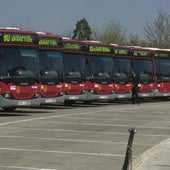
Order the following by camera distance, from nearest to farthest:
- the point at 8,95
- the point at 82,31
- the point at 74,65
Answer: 1. the point at 8,95
2. the point at 74,65
3. the point at 82,31

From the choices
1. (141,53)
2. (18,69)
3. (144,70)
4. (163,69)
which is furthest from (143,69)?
(18,69)

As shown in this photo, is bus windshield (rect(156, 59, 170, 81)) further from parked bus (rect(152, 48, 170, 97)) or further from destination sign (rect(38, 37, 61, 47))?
destination sign (rect(38, 37, 61, 47))

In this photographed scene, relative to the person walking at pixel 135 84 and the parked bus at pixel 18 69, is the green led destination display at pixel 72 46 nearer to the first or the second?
the person walking at pixel 135 84

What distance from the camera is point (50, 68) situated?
85.9 ft

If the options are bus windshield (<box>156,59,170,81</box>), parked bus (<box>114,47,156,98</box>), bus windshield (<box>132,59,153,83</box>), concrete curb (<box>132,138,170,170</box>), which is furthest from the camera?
bus windshield (<box>156,59,170,81</box>)

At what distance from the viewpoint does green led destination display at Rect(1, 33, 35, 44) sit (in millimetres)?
22752

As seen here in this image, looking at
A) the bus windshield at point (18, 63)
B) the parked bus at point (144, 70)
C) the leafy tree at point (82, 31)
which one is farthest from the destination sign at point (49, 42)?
the leafy tree at point (82, 31)

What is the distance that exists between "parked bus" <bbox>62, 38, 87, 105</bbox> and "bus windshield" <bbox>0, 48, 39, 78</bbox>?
4.95 meters

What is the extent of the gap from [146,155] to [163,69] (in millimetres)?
26838

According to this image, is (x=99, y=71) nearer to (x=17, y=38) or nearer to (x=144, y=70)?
(x=144, y=70)

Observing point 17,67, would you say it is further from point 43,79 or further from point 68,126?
point 68,126

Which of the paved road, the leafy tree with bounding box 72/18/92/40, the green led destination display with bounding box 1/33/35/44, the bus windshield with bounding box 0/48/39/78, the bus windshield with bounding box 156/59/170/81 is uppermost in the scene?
the leafy tree with bounding box 72/18/92/40

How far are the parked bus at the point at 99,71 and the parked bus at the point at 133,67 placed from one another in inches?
37.6

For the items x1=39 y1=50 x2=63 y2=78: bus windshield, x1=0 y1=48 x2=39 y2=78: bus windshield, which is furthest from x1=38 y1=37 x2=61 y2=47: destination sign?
x1=0 y1=48 x2=39 y2=78: bus windshield
